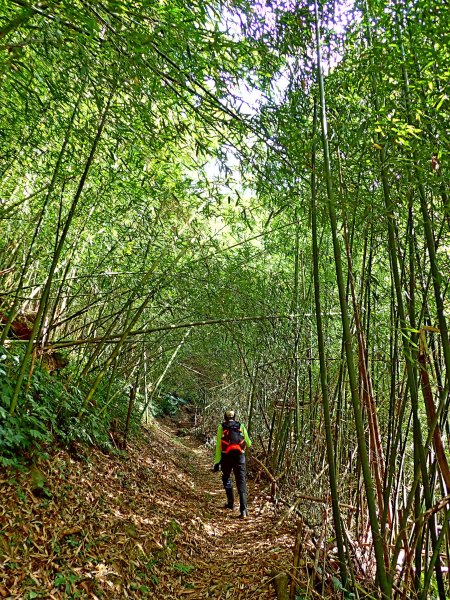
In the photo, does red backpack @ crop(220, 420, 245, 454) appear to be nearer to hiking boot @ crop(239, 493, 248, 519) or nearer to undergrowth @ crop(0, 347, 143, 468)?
hiking boot @ crop(239, 493, 248, 519)

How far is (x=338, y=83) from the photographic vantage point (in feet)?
8.12

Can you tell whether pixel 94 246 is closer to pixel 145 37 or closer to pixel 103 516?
pixel 103 516

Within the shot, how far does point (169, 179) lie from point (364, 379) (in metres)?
2.70

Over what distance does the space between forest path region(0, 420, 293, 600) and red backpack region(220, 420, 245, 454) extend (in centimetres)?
70

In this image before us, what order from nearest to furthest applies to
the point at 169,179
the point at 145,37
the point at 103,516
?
1. the point at 145,37
2. the point at 103,516
3. the point at 169,179

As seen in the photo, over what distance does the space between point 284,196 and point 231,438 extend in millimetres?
2987

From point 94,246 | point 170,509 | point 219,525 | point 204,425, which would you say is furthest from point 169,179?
point 204,425

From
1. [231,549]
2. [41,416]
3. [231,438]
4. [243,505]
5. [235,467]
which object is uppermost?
[231,438]

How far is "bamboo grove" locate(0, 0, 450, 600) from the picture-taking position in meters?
1.81

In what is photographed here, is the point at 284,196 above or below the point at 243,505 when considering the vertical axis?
above

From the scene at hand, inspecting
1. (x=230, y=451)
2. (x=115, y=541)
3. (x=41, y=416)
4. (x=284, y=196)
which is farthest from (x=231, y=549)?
(x=284, y=196)

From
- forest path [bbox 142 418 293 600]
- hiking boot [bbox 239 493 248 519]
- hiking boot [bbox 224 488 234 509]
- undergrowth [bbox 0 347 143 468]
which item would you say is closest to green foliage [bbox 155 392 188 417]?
forest path [bbox 142 418 293 600]

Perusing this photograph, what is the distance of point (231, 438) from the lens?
4.77 meters

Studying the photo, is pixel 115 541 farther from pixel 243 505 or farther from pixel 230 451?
pixel 230 451
